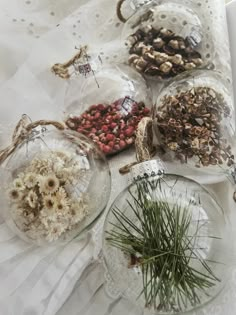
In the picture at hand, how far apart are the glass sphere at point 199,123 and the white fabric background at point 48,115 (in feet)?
0.14

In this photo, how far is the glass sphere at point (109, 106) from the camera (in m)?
0.72

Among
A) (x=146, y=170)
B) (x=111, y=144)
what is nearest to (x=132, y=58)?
(x=111, y=144)

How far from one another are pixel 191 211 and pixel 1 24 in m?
0.44

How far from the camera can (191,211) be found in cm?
57

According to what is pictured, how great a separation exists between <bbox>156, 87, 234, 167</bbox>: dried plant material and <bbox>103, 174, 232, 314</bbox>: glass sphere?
8 centimetres

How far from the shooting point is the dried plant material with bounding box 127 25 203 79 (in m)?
0.74

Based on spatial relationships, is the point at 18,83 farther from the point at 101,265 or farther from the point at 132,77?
the point at 101,265

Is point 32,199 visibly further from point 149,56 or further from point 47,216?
point 149,56

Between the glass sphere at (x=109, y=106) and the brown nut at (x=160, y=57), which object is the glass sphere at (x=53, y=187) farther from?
the brown nut at (x=160, y=57)

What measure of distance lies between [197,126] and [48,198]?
201 millimetres

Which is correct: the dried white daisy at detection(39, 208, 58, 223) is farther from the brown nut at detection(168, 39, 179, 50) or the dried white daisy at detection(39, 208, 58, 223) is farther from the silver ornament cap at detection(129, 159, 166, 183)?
the brown nut at detection(168, 39, 179, 50)

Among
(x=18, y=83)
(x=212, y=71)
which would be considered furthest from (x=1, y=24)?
(x=212, y=71)

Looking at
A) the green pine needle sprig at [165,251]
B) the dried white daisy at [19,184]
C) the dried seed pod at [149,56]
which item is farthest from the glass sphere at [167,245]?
the dried seed pod at [149,56]

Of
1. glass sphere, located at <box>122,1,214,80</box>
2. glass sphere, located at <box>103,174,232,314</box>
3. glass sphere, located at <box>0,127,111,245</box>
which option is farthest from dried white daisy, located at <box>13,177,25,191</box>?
glass sphere, located at <box>122,1,214,80</box>
